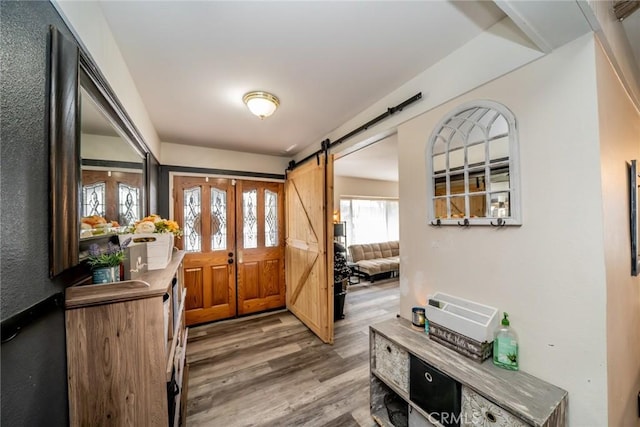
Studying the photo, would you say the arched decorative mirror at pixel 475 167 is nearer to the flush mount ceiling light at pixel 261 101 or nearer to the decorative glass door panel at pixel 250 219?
the flush mount ceiling light at pixel 261 101

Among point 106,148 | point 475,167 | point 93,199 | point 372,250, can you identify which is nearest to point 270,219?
point 106,148

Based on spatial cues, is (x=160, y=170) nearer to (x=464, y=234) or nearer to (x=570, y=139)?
(x=464, y=234)

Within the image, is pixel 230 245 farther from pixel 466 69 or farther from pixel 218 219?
pixel 466 69

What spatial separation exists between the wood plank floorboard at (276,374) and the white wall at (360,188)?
323 centimetres

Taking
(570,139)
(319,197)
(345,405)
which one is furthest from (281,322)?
(570,139)

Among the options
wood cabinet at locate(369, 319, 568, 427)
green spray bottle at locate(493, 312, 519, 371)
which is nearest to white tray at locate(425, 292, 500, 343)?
green spray bottle at locate(493, 312, 519, 371)

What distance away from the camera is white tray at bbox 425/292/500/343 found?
4.31 ft

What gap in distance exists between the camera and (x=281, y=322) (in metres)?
3.49

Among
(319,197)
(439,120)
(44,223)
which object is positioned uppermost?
(439,120)

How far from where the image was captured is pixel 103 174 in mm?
1292

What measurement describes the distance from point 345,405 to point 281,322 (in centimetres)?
172

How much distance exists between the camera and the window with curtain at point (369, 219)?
6344mm

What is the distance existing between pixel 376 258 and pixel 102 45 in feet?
20.0

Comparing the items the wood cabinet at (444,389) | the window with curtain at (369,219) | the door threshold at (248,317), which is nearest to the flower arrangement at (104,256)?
the wood cabinet at (444,389)
